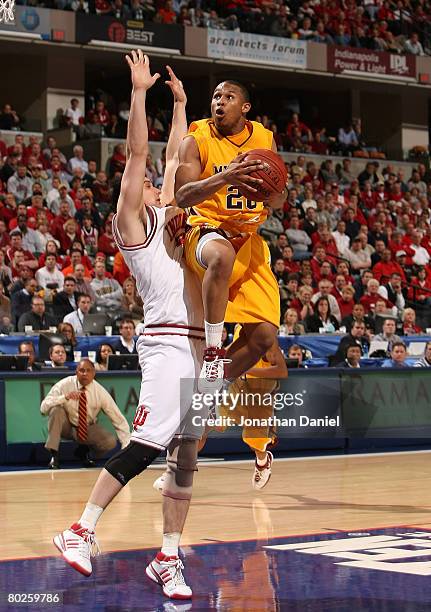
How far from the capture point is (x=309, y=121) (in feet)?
114

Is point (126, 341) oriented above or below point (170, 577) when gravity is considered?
above

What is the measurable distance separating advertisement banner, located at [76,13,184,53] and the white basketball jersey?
19839 mm

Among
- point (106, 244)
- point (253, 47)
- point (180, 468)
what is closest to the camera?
point (180, 468)

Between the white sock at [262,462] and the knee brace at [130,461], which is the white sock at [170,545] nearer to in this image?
the knee brace at [130,461]

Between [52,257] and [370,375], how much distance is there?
5005 millimetres

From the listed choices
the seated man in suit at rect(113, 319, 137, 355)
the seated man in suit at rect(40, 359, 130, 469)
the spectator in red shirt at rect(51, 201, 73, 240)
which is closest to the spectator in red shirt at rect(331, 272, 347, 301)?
the spectator in red shirt at rect(51, 201, 73, 240)

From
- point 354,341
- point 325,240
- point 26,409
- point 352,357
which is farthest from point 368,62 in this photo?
point 26,409

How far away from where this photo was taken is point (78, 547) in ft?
19.4

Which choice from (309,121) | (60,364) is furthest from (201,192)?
(309,121)

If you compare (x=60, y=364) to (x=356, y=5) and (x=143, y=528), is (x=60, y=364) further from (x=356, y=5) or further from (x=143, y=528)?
(x=356, y=5)

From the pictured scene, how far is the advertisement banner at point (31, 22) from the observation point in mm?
24078

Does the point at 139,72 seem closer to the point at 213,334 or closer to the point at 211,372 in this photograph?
the point at 213,334

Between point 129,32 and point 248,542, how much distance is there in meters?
19.6

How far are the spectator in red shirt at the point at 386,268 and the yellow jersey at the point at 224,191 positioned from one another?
47.0ft
